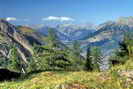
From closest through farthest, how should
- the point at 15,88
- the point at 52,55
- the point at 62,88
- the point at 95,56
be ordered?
the point at 62,88 < the point at 15,88 < the point at 52,55 < the point at 95,56

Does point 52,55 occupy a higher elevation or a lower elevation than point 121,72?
lower

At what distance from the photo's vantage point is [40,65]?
105625 mm

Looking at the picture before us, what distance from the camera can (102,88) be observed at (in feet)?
56.1

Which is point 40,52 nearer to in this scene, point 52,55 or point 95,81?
point 52,55

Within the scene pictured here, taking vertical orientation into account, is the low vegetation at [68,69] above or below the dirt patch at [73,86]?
below

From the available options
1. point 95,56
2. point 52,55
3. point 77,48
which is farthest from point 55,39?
point 77,48

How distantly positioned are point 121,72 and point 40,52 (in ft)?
293

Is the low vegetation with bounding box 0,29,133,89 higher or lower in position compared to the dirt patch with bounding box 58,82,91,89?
lower

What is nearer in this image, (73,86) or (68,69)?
(73,86)

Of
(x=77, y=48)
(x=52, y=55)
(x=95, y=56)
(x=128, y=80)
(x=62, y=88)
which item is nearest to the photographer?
(x=62, y=88)

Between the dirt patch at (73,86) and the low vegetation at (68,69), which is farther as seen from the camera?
the low vegetation at (68,69)

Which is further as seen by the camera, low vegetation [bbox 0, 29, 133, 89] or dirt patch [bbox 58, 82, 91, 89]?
low vegetation [bbox 0, 29, 133, 89]

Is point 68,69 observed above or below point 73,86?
below

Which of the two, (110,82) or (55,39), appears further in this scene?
(55,39)
